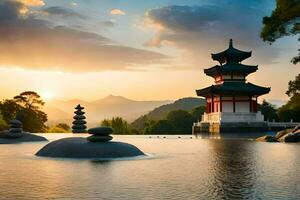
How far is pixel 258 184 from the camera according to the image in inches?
645

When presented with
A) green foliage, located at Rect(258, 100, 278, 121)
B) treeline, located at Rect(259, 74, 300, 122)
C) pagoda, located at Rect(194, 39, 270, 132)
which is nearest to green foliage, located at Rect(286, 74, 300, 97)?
treeline, located at Rect(259, 74, 300, 122)

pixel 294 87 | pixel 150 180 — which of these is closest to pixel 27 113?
pixel 294 87

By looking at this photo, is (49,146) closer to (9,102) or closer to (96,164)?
(96,164)

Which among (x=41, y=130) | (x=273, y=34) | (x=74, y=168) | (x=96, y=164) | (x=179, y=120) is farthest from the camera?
(x=179, y=120)

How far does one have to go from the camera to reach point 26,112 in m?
96.6

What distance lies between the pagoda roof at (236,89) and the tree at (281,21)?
31.7 meters

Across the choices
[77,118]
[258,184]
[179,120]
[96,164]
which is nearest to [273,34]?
[77,118]

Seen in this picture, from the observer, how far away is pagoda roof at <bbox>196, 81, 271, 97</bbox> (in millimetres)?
86750

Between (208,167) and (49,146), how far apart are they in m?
12.3

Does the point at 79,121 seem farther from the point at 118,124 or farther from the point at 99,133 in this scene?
the point at 99,133

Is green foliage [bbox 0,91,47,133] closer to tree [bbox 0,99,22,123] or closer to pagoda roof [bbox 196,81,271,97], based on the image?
tree [bbox 0,99,22,123]

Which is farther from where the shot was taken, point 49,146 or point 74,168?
point 49,146

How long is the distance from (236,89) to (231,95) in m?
1.71

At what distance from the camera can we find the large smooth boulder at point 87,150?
28.1 meters
